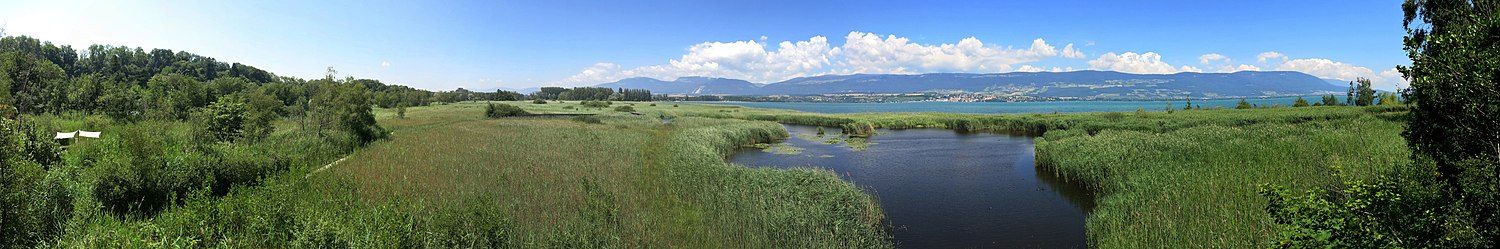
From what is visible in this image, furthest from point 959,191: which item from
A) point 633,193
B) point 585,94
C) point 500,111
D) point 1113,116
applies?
point 585,94

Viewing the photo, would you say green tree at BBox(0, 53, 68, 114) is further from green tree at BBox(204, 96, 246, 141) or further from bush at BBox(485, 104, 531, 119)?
bush at BBox(485, 104, 531, 119)

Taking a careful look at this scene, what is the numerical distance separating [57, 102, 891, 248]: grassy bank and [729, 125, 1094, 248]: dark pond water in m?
1.71

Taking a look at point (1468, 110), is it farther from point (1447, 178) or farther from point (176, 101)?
point (176, 101)

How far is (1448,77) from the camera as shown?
553 cm

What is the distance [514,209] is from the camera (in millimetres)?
12750

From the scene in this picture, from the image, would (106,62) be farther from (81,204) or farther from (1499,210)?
(1499,210)

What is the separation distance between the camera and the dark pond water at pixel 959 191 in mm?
14188

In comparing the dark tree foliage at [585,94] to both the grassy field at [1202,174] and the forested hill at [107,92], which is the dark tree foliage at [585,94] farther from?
the grassy field at [1202,174]

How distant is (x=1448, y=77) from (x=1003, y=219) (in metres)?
10.8

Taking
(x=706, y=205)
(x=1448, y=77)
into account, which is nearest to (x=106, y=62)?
(x=706, y=205)

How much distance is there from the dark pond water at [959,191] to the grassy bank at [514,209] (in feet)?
5.62

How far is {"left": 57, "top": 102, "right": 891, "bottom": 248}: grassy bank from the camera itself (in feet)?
30.6

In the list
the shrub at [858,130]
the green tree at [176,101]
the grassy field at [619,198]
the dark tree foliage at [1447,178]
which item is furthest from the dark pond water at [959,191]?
the green tree at [176,101]

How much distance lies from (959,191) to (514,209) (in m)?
14.4
